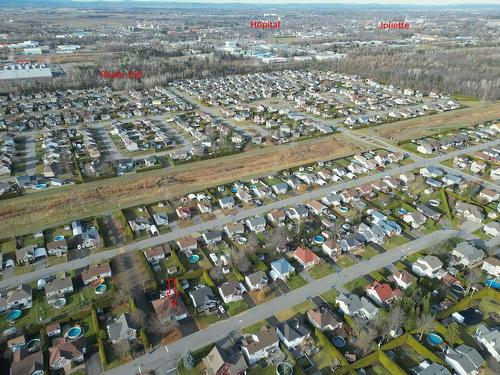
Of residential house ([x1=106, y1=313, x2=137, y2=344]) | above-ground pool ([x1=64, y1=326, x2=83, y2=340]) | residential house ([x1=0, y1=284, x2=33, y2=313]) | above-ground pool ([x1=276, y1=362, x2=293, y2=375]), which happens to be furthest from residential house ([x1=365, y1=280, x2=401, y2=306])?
residential house ([x1=0, y1=284, x2=33, y2=313])

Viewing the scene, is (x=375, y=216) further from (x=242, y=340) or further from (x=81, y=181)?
(x=81, y=181)

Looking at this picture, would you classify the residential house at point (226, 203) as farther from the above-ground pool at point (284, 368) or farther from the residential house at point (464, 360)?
the residential house at point (464, 360)

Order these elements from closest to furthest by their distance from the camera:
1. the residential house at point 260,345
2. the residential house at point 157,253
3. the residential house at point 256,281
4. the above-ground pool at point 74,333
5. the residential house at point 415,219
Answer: the residential house at point 260,345 → the above-ground pool at point 74,333 → the residential house at point 256,281 → the residential house at point 157,253 → the residential house at point 415,219

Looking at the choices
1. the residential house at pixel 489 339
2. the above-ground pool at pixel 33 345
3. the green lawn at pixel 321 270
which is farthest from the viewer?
the green lawn at pixel 321 270

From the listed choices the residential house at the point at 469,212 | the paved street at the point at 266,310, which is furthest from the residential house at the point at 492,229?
the paved street at the point at 266,310

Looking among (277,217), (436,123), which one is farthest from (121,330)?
(436,123)

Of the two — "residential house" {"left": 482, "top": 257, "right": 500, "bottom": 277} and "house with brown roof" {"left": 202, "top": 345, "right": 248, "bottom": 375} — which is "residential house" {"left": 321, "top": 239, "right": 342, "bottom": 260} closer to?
"residential house" {"left": 482, "top": 257, "right": 500, "bottom": 277}


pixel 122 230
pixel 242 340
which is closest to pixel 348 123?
pixel 122 230
